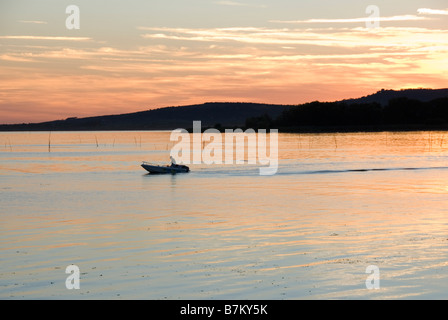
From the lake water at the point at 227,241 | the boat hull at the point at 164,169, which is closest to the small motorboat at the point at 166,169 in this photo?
the boat hull at the point at 164,169

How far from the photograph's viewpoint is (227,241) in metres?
26.2

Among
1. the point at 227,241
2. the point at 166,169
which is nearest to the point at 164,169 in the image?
the point at 166,169

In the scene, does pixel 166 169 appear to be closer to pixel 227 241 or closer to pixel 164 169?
pixel 164 169

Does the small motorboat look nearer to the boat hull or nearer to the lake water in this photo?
the boat hull

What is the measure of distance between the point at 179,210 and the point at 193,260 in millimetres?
16305

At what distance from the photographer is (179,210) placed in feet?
127

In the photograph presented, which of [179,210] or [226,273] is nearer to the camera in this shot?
[226,273]

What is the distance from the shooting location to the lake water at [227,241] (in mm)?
18781

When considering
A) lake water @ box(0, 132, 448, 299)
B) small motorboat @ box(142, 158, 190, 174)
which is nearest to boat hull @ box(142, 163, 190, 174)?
small motorboat @ box(142, 158, 190, 174)

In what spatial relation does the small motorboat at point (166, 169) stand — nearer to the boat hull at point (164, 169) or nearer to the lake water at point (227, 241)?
the boat hull at point (164, 169)

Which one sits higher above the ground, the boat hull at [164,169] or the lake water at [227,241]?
the boat hull at [164,169]

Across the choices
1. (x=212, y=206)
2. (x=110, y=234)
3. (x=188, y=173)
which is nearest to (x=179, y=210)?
(x=212, y=206)

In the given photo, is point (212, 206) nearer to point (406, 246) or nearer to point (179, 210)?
Result: point (179, 210)
